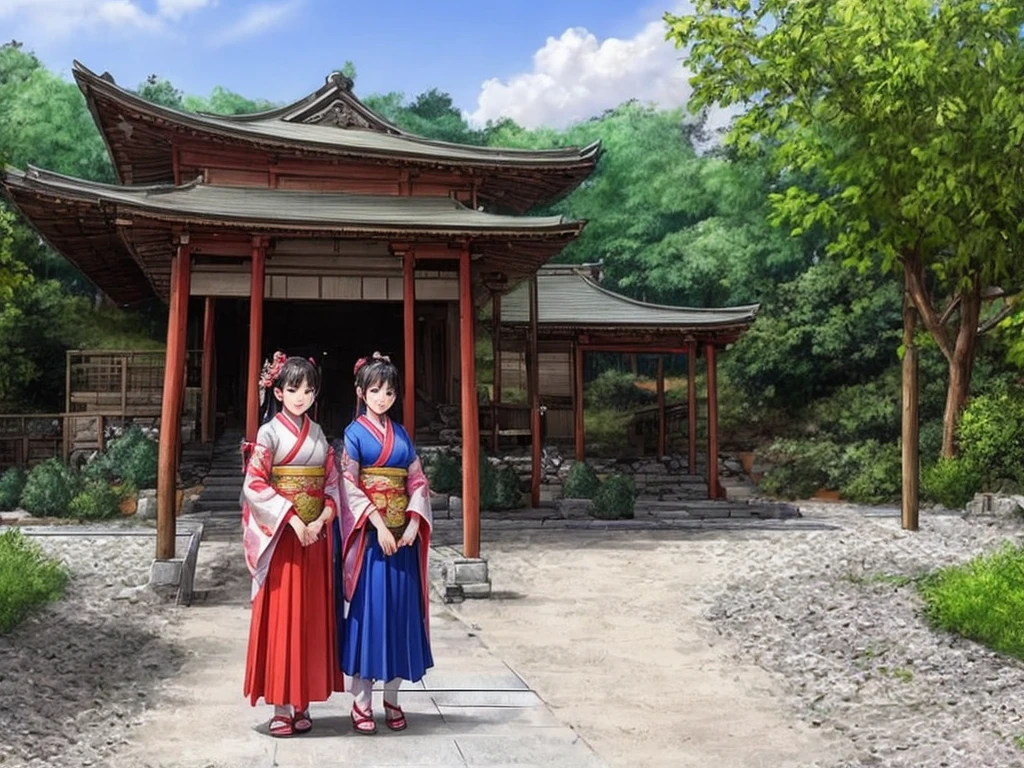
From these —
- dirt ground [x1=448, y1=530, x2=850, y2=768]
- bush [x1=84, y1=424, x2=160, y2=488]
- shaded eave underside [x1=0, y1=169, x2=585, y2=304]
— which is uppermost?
shaded eave underside [x1=0, y1=169, x2=585, y2=304]

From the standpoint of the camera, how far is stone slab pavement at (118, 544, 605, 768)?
5.35 meters

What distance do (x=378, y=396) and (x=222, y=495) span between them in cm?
1313

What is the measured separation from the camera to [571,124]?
1892 inches

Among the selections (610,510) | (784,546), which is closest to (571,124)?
(610,510)

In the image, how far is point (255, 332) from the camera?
13.8 metres

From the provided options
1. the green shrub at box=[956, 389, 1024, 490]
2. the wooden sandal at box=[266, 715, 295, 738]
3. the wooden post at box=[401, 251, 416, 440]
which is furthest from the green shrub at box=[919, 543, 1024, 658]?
the green shrub at box=[956, 389, 1024, 490]

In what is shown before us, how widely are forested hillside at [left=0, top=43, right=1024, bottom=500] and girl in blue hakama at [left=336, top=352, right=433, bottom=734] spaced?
11360 millimetres

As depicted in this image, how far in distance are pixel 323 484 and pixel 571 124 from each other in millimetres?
44469

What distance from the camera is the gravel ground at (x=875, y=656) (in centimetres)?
609

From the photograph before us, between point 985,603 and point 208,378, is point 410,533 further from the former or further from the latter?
point 208,378

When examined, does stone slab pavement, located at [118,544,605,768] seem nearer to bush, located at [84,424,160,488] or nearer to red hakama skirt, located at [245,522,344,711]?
red hakama skirt, located at [245,522,344,711]

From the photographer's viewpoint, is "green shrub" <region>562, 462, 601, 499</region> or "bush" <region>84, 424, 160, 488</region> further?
"green shrub" <region>562, 462, 601, 499</region>

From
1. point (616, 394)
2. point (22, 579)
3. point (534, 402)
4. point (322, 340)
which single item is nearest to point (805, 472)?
point (534, 402)

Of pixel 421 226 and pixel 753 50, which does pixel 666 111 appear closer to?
pixel 753 50
